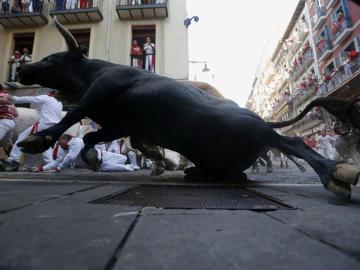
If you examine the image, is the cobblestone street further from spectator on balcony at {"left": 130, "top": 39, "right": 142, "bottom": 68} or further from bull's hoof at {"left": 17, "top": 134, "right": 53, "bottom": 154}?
spectator on balcony at {"left": 130, "top": 39, "right": 142, "bottom": 68}

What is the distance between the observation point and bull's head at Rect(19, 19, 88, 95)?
3619mm

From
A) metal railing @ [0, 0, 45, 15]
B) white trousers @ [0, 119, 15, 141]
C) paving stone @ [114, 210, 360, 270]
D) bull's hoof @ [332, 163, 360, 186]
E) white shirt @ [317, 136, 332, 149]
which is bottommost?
paving stone @ [114, 210, 360, 270]

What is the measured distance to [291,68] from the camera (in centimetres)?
3759

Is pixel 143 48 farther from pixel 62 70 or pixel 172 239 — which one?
pixel 172 239

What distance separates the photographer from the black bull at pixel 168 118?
9.21ft

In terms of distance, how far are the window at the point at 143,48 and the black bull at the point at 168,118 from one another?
1064 centimetres

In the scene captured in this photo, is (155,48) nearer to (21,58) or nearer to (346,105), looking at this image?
(21,58)

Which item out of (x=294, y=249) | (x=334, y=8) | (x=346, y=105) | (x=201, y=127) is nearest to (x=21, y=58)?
(x=201, y=127)

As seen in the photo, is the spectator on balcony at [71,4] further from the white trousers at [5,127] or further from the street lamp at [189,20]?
the white trousers at [5,127]

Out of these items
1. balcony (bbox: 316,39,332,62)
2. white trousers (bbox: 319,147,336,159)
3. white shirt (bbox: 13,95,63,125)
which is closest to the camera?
white shirt (bbox: 13,95,63,125)

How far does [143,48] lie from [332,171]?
45.1 ft

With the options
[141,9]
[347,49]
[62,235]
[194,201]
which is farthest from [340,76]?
[62,235]

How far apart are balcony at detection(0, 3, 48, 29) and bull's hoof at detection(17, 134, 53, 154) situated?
14.6 meters

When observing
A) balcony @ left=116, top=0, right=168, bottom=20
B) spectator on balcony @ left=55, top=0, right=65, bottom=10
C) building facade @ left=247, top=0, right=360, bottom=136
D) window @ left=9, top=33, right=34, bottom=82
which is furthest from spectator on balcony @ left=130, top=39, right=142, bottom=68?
building facade @ left=247, top=0, right=360, bottom=136
